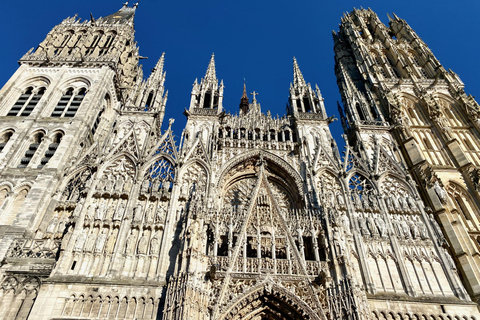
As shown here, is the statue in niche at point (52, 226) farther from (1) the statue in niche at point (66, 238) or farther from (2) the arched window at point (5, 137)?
(2) the arched window at point (5, 137)

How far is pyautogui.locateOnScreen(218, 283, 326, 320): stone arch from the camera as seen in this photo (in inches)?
497

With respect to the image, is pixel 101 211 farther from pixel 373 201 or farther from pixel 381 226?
pixel 373 201

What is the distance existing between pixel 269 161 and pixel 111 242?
919 cm

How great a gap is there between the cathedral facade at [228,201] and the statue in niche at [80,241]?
39mm

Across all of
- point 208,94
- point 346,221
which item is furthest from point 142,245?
point 208,94

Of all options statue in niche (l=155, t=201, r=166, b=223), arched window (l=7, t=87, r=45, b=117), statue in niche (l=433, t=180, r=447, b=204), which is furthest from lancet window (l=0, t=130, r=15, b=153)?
statue in niche (l=433, t=180, r=447, b=204)

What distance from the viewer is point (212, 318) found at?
12.1 metres

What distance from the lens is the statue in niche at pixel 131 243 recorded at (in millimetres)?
14438

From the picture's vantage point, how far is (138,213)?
1570 centimetres

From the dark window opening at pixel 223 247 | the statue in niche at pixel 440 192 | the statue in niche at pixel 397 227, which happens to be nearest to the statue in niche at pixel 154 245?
the dark window opening at pixel 223 247

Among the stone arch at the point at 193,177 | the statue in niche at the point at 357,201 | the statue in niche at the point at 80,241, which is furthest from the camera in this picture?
the statue in niche at the point at 357,201

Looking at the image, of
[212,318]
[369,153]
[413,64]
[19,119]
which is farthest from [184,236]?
[413,64]

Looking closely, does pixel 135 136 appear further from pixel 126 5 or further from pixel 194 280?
pixel 126 5

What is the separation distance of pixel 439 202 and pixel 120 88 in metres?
21.9
